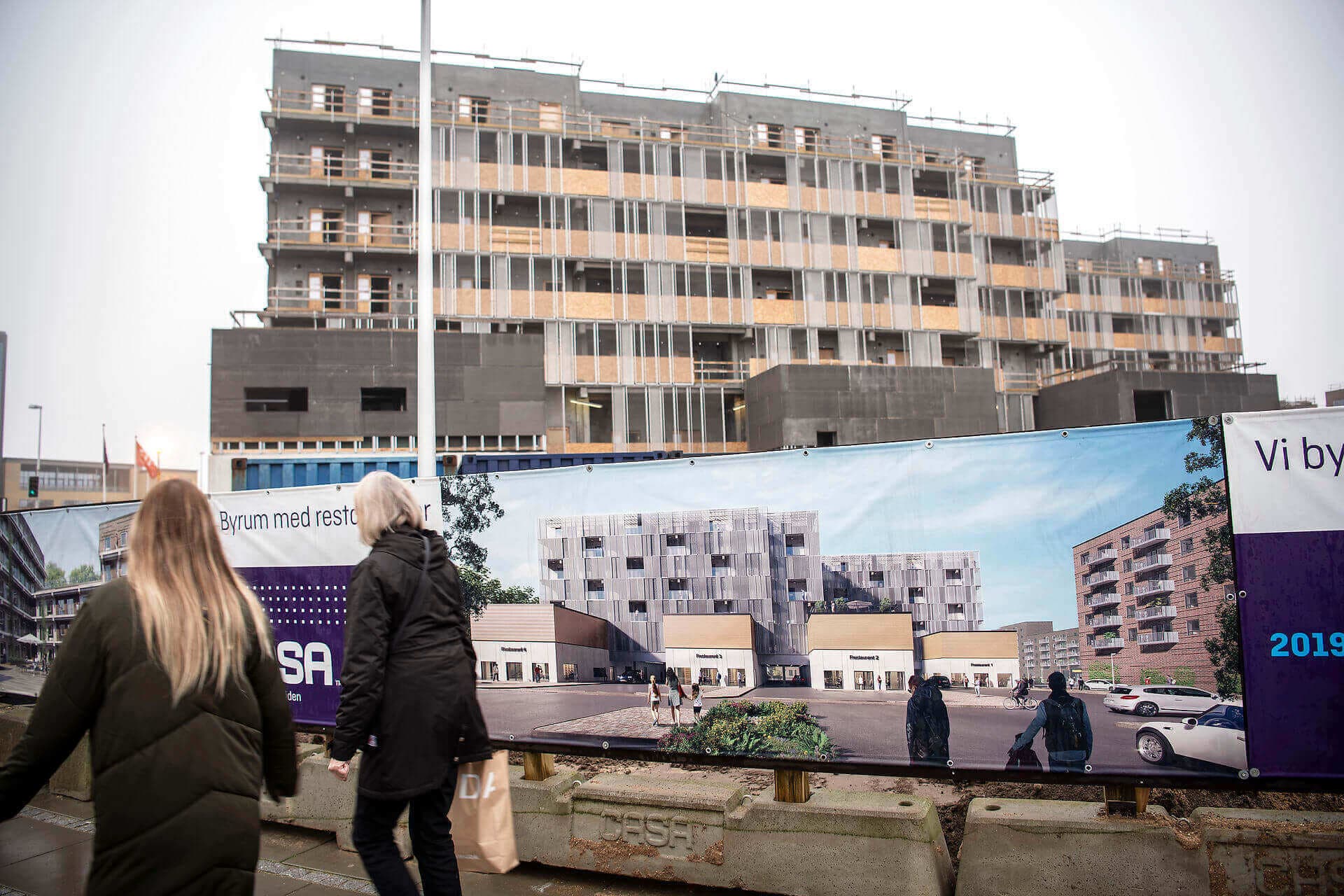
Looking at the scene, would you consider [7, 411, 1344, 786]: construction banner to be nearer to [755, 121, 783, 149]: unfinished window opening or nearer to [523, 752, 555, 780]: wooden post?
[523, 752, 555, 780]: wooden post

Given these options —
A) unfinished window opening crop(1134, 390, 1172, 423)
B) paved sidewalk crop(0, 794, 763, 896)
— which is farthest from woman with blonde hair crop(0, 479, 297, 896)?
unfinished window opening crop(1134, 390, 1172, 423)

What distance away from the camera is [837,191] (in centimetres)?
4016

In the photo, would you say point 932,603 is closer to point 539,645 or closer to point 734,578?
point 734,578

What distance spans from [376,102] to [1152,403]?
113ft

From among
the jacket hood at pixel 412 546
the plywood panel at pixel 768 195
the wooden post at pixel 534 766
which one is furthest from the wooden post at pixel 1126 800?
→ the plywood panel at pixel 768 195

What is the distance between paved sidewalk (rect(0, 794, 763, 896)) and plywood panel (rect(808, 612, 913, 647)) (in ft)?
4.89

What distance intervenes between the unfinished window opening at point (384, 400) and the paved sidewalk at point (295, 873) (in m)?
27.0

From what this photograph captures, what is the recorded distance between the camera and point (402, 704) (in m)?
3.56

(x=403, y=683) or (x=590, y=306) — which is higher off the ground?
(x=590, y=306)

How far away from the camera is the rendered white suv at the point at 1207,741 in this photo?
4070 millimetres

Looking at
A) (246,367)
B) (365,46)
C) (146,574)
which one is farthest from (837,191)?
(146,574)

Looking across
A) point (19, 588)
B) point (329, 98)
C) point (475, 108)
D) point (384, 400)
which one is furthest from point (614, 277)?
point (19, 588)

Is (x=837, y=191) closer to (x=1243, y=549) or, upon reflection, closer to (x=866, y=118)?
(x=866, y=118)

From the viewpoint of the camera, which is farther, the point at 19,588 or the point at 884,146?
the point at 884,146
